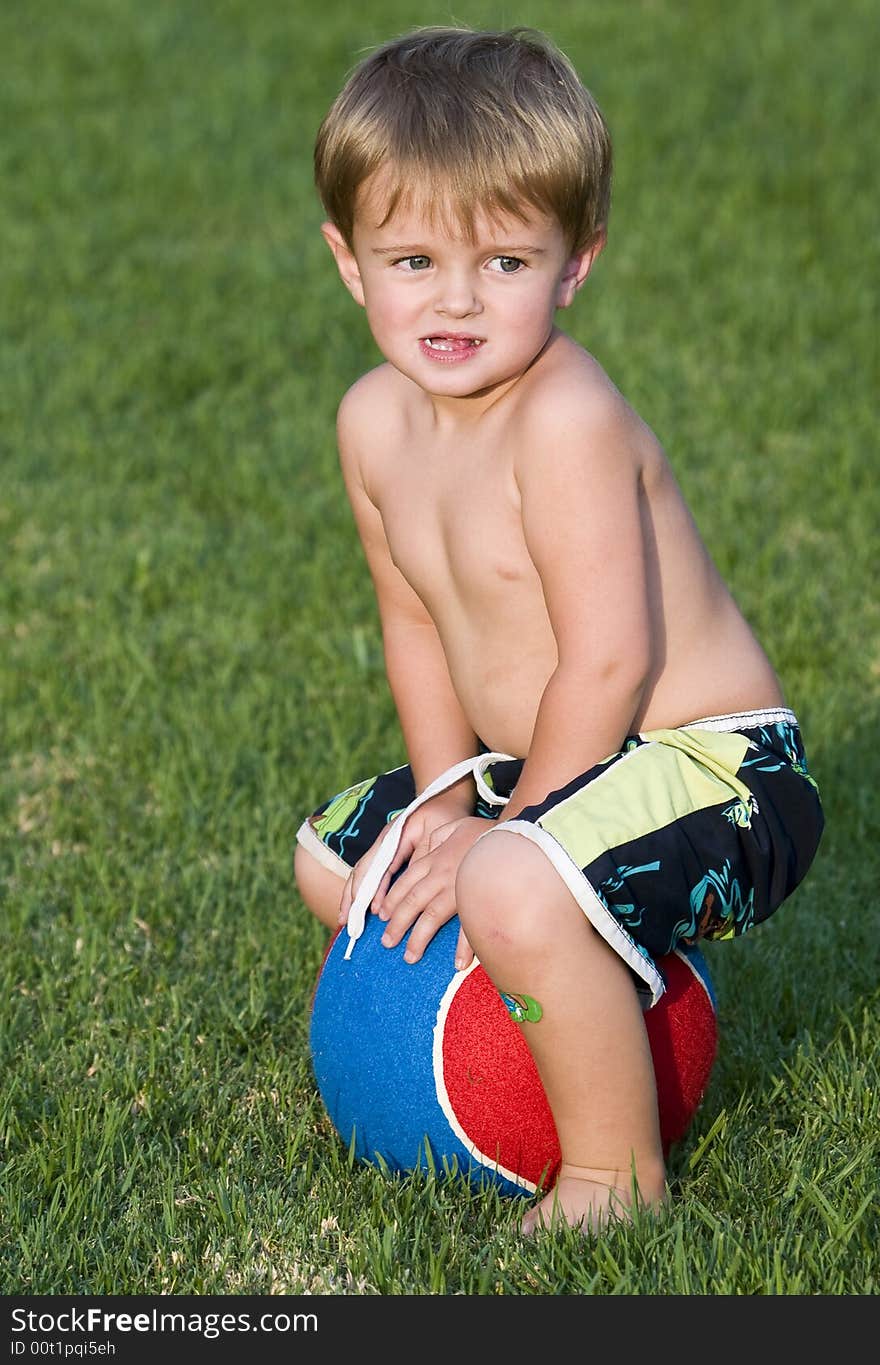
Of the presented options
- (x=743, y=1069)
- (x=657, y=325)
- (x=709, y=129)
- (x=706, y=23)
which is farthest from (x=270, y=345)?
(x=743, y=1069)

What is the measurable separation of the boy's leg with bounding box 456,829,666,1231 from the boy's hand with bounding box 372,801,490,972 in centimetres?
18

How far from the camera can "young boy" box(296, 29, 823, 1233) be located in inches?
111

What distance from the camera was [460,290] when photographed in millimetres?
2939

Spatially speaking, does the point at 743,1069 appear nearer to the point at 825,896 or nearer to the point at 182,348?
the point at 825,896

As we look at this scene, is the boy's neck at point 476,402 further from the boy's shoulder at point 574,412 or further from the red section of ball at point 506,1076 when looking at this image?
the red section of ball at point 506,1076

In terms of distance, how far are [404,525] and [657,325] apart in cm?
463

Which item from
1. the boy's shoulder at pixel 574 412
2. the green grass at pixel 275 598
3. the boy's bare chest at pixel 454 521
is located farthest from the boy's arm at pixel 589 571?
the green grass at pixel 275 598

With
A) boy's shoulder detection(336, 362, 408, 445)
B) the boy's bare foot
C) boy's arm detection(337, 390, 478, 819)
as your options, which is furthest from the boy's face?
the boy's bare foot

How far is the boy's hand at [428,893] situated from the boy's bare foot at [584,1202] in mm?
395

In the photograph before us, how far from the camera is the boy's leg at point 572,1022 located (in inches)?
109

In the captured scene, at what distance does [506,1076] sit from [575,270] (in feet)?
4.59

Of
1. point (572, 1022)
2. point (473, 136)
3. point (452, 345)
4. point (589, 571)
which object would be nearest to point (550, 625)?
point (589, 571)

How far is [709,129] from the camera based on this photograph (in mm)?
9156

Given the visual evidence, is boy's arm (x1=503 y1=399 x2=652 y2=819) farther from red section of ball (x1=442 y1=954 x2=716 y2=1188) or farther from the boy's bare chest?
red section of ball (x1=442 y1=954 x2=716 y2=1188)
